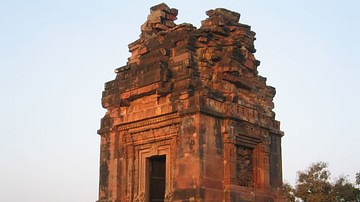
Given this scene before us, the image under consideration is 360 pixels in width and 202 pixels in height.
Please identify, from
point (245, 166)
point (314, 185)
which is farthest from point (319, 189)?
point (245, 166)

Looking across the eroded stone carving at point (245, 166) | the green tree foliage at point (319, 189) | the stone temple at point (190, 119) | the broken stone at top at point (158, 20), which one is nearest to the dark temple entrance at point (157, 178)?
the stone temple at point (190, 119)

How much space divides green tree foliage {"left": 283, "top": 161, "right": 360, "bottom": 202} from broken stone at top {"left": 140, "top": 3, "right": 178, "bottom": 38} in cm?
1931

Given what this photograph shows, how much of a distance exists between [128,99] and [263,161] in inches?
151

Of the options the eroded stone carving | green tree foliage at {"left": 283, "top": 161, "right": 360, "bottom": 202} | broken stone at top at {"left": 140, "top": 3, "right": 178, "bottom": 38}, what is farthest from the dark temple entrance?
green tree foliage at {"left": 283, "top": 161, "right": 360, "bottom": 202}

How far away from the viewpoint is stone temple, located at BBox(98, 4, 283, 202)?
12008mm

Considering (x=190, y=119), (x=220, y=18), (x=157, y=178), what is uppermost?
(x=220, y=18)

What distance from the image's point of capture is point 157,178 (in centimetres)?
1347

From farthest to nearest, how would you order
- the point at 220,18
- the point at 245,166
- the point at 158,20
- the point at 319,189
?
1. the point at 319,189
2. the point at 158,20
3. the point at 220,18
4. the point at 245,166

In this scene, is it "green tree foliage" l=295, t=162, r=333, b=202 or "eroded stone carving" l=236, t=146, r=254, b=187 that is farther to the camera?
"green tree foliage" l=295, t=162, r=333, b=202

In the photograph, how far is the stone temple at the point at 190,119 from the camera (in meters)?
12.0

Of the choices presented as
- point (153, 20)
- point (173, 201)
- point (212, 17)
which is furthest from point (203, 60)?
point (173, 201)

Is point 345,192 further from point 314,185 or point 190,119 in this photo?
point 190,119

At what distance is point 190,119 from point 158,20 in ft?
11.4

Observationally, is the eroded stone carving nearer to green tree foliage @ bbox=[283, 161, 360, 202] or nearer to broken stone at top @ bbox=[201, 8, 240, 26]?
broken stone at top @ bbox=[201, 8, 240, 26]
